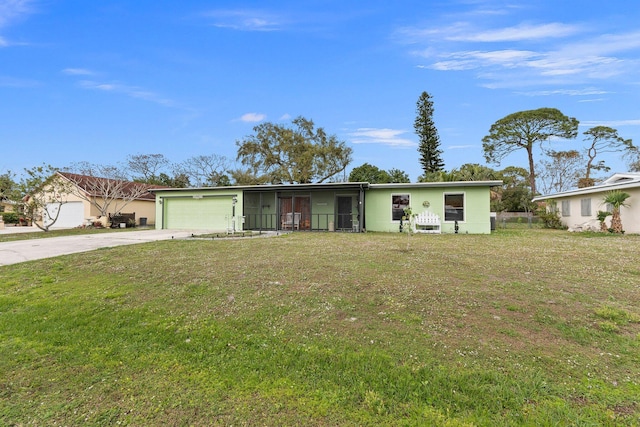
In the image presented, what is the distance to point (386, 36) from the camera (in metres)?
11.7

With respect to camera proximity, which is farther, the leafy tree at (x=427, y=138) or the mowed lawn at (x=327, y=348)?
the leafy tree at (x=427, y=138)

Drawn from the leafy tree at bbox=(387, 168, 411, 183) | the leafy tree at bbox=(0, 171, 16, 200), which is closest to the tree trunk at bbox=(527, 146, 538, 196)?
the leafy tree at bbox=(387, 168, 411, 183)

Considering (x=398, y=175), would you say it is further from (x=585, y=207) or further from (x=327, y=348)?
(x=327, y=348)

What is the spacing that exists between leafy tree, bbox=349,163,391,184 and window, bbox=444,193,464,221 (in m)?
21.6

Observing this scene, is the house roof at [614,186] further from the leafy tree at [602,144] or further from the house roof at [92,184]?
the house roof at [92,184]

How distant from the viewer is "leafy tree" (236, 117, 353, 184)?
32.7 meters

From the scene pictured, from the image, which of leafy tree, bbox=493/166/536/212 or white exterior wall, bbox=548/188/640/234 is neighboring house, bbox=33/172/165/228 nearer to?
white exterior wall, bbox=548/188/640/234

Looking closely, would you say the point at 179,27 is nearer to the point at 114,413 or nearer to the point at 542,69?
the point at 114,413

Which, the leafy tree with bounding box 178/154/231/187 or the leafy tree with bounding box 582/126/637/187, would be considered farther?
the leafy tree with bounding box 178/154/231/187

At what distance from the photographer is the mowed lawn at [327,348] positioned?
8.07ft

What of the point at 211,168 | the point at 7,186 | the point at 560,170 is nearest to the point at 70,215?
the point at 7,186

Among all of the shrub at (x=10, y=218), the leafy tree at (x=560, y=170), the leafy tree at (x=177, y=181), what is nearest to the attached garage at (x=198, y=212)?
the leafy tree at (x=177, y=181)

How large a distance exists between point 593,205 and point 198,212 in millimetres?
22092

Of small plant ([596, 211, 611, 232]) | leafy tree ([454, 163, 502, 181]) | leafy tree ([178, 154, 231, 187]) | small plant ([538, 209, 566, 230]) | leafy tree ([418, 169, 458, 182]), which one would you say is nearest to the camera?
small plant ([596, 211, 611, 232])
